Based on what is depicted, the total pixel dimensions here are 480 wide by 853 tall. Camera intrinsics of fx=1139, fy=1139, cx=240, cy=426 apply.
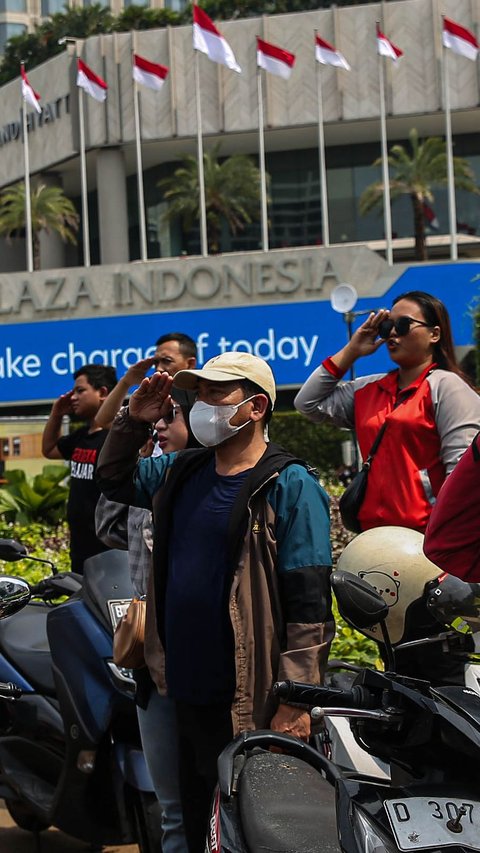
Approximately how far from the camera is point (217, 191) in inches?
1506

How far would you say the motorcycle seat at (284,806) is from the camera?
2.29 m

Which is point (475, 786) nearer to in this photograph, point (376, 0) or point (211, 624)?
point (211, 624)

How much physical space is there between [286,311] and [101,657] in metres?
24.5

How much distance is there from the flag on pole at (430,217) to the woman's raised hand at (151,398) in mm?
37162

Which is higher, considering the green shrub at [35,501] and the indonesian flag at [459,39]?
the indonesian flag at [459,39]

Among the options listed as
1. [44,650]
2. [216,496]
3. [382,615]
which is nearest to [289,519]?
[216,496]

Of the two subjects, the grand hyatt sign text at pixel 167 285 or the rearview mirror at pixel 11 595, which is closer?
the rearview mirror at pixel 11 595

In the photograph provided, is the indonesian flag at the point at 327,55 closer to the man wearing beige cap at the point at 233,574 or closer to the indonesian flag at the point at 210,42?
the indonesian flag at the point at 210,42

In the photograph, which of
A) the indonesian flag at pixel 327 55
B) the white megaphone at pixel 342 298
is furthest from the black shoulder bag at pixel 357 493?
the indonesian flag at pixel 327 55

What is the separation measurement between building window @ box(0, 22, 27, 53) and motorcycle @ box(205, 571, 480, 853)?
219 feet

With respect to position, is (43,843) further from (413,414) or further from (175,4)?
(175,4)

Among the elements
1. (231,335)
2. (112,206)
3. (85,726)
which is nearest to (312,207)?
(112,206)

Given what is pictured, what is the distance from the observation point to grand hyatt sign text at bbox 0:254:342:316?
28.6 meters

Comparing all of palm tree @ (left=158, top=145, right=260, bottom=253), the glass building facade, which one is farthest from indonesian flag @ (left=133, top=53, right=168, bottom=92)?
the glass building facade
